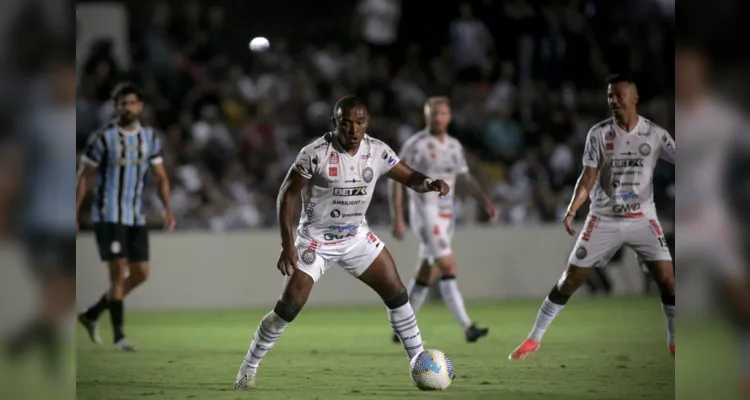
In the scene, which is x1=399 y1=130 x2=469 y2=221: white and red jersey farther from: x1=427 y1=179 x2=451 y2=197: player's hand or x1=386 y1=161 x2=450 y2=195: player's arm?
x1=427 y1=179 x2=451 y2=197: player's hand

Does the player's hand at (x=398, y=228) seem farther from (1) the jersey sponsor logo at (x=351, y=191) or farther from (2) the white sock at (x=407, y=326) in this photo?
(1) the jersey sponsor logo at (x=351, y=191)

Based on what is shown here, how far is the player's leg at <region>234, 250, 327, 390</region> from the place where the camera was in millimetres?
8648

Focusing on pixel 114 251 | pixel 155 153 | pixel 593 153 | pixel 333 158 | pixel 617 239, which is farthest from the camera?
pixel 155 153

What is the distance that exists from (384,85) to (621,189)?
41.4 ft

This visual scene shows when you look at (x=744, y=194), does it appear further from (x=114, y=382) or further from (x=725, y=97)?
(x=114, y=382)

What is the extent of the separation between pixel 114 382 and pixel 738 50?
734 centimetres

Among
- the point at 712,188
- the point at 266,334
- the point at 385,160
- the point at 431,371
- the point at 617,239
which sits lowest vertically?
the point at 431,371

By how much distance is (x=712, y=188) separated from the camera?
12.8 ft

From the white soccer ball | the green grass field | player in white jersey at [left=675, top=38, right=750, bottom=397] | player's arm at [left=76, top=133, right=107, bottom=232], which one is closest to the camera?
player in white jersey at [left=675, top=38, right=750, bottom=397]

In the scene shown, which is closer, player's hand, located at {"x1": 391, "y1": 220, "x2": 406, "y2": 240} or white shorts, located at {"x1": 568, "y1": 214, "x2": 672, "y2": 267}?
white shorts, located at {"x1": 568, "y1": 214, "x2": 672, "y2": 267}

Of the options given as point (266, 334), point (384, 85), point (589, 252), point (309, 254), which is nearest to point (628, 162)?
point (589, 252)

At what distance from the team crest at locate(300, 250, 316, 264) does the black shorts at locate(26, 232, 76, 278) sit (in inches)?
187

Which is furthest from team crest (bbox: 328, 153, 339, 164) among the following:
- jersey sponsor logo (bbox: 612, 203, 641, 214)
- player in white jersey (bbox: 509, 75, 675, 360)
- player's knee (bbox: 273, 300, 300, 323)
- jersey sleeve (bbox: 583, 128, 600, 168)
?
jersey sponsor logo (bbox: 612, 203, 641, 214)

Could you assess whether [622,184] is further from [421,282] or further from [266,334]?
[421,282]
